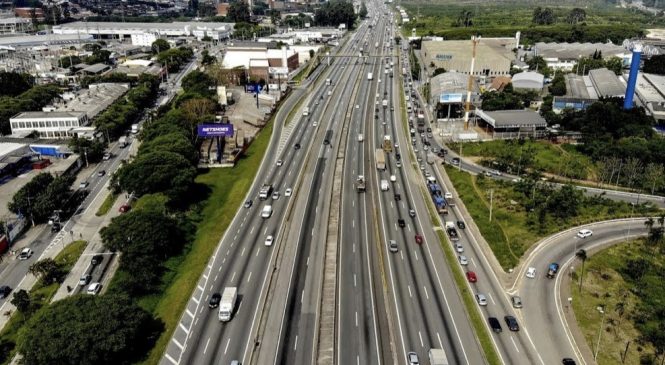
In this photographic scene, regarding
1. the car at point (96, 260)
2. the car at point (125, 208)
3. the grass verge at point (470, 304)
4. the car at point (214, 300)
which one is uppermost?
the car at point (125, 208)

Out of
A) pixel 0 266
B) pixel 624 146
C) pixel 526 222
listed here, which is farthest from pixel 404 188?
pixel 0 266

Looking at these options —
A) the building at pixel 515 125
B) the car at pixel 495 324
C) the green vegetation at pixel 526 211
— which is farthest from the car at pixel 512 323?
the building at pixel 515 125

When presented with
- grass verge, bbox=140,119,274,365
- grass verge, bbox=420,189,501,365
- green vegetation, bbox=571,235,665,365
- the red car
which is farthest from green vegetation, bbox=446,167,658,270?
grass verge, bbox=140,119,274,365

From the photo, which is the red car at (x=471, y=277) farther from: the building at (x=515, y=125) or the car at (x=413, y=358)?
the building at (x=515, y=125)

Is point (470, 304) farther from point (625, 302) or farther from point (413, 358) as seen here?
point (625, 302)

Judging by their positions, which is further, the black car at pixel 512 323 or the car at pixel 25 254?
the car at pixel 25 254
